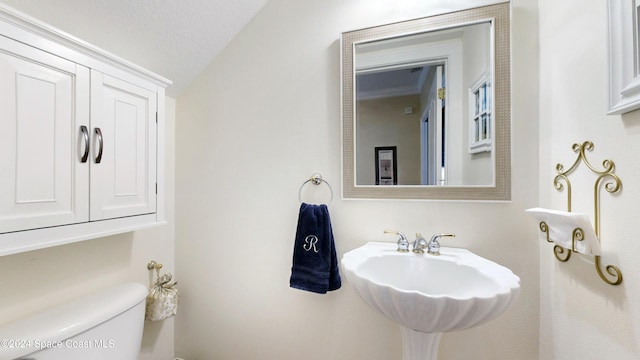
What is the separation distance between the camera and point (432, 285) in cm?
96

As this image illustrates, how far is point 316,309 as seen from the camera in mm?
1232

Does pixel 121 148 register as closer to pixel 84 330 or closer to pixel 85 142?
pixel 85 142

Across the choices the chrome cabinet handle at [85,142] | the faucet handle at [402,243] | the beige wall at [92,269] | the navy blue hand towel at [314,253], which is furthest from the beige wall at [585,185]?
the beige wall at [92,269]

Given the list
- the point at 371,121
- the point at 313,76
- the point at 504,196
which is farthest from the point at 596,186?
the point at 313,76

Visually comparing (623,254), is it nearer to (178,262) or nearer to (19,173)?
(19,173)

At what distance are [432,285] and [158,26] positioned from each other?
5.29 ft

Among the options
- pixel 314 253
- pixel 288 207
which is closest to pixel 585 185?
pixel 314 253

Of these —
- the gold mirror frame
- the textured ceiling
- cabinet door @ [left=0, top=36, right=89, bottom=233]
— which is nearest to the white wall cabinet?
cabinet door @ [left=0, top=36, right=89, bottom=233]

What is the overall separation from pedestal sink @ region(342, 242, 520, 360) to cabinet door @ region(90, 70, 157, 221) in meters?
0.89

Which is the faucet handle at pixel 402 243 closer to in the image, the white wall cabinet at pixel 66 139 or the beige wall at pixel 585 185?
the beige wall at pixel 585 185

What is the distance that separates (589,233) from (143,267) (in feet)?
5.85

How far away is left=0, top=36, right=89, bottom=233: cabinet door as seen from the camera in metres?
0.68

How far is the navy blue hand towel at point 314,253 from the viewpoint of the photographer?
43.9 inches

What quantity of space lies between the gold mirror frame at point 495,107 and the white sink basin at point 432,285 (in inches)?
9.3
